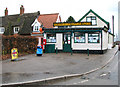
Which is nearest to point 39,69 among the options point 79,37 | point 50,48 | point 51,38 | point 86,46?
point 86,46

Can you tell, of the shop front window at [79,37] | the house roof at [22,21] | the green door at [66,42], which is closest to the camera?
the shop front window at [79,37]

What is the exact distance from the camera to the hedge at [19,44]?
50.5ft

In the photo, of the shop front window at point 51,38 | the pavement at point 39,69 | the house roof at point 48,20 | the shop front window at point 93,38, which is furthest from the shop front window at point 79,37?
the house roof at point 48,20

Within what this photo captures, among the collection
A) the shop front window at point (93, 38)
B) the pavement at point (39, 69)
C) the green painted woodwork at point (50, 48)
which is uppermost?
the shop front window at point (93, 38)

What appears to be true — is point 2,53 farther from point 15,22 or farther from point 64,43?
point 15,22

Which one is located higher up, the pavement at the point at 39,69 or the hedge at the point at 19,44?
the hedge at the point at 19,44

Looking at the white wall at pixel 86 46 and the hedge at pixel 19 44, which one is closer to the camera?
the hedge at pixel 19 44

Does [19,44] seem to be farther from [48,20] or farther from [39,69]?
[48,20]

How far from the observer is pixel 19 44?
1700 centimetres

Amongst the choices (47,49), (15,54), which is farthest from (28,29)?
(15,54)

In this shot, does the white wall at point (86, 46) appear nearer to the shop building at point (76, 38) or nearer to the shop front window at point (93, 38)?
the shop building at point (76, 38)

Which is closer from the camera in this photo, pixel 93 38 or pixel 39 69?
pixel 39 69

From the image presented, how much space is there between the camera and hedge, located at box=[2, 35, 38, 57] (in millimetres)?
15379

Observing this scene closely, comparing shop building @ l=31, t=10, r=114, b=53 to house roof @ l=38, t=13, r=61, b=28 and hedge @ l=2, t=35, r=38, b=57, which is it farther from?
house roof @ l=38, t=13, r=61, b=28
